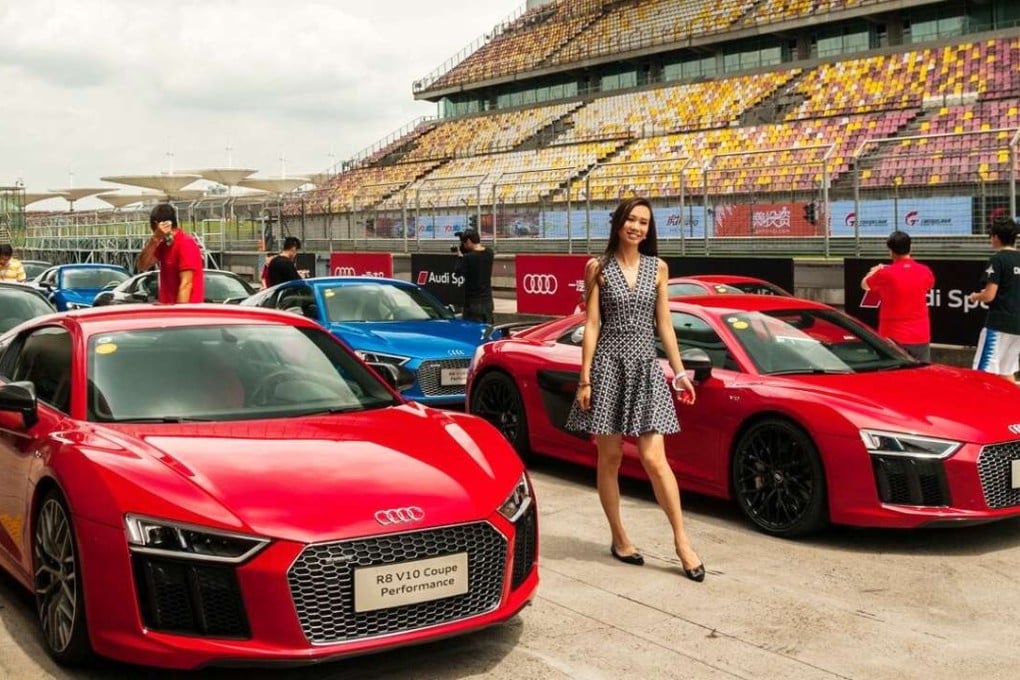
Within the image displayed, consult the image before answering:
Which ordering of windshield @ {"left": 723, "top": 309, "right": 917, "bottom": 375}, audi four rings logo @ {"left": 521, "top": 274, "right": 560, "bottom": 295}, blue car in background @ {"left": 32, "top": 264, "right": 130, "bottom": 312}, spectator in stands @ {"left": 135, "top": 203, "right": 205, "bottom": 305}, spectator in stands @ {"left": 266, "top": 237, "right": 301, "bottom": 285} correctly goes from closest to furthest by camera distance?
1. windshield @ {"left": 723, "top": 309, "right": 917, "bottom": 375}
2. spectator in stands @ {"left": 135, "top": 203, "right": 205, "bottom": 305}
3. spectator in stands @ {"left": 266, "top": 237, "right": 301, "bottom": 285}
4. audi four rings logo @ {"left": 521, "top": 274, "right": 560, "bottom": 295}
5. blue car in background @ {"left": 32, "top": 264, "right": 130, "bottom": 312}

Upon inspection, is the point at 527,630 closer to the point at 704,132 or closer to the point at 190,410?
the point at 190,410

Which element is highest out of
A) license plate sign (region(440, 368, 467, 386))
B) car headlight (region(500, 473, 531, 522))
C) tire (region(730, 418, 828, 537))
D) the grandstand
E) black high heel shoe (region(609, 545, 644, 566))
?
the grandstand

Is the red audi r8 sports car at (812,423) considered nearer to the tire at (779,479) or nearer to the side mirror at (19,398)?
the tire at (779,479)

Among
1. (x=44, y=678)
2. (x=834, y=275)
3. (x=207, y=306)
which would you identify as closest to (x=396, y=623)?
(x=44, y=678)

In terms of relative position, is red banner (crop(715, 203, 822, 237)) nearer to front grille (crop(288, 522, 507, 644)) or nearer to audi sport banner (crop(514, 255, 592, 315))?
audi sport banner (crop(514, 255, 592, 315))

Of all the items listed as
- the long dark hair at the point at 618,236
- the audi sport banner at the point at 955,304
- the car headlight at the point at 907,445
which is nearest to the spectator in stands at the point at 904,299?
the audi sport banner at the point at 955,304

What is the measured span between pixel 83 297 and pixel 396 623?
16073mm

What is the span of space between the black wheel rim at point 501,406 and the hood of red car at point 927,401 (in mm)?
2264

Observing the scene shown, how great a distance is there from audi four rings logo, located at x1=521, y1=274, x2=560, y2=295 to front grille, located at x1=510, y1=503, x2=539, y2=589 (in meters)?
14.2

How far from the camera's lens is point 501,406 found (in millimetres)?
8320

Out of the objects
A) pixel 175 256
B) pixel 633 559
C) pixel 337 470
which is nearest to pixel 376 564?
pixel 337 470

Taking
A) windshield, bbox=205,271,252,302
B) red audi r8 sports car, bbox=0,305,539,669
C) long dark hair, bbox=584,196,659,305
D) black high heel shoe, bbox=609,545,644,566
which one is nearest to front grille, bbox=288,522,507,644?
red audi r8 sports car, bbox=0,305,539,669

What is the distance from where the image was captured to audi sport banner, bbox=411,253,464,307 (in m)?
21.2

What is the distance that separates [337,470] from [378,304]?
7.48 m
